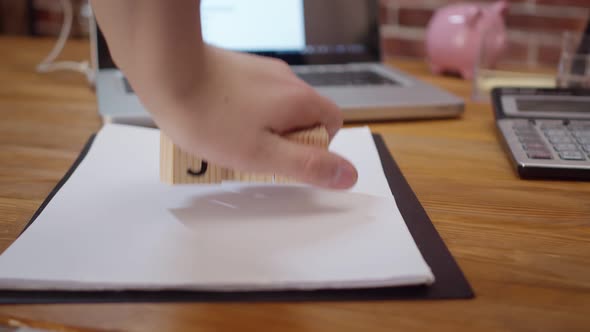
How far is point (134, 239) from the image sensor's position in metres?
0.37

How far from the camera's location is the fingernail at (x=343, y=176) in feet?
1.26

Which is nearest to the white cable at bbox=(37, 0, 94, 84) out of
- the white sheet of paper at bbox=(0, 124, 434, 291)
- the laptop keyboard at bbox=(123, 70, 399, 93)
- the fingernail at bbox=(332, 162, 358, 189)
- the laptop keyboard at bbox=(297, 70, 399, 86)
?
the laptop keyboard at bbox=(123, 70, 399, 93)

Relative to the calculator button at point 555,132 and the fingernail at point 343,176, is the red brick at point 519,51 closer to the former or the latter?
the calculator button at point 555,132

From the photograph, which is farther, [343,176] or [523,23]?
[523,23]

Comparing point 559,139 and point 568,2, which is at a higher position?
point 568,2

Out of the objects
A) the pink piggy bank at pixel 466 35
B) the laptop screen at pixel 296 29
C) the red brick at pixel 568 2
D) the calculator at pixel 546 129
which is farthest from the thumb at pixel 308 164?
the red brick at pixel 568 2

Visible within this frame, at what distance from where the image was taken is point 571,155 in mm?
530

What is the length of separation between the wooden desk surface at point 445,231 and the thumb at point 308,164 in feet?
0.31

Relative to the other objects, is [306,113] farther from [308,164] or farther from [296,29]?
[296,29]

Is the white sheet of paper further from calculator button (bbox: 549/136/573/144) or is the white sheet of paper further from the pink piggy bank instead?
the pink piggy bank

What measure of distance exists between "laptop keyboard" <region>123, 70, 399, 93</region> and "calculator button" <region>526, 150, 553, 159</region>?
1.00ft

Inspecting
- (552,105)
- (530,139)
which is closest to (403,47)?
(552,105)

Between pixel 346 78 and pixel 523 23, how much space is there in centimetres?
52

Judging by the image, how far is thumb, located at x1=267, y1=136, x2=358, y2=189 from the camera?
0.37m
